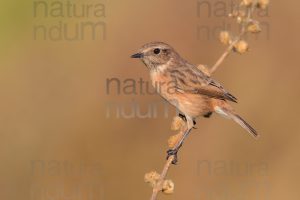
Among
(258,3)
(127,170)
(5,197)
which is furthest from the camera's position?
(127,170)

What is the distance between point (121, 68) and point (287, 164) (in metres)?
3.22

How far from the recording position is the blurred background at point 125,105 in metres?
9.92

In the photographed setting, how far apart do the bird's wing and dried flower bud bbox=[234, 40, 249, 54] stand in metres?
1.71

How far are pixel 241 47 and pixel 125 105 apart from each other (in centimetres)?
457

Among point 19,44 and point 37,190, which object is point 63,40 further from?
point 37,190

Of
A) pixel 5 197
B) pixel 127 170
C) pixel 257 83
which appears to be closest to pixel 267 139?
pixel 257 83

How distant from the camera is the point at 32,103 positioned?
10820 millimetres
